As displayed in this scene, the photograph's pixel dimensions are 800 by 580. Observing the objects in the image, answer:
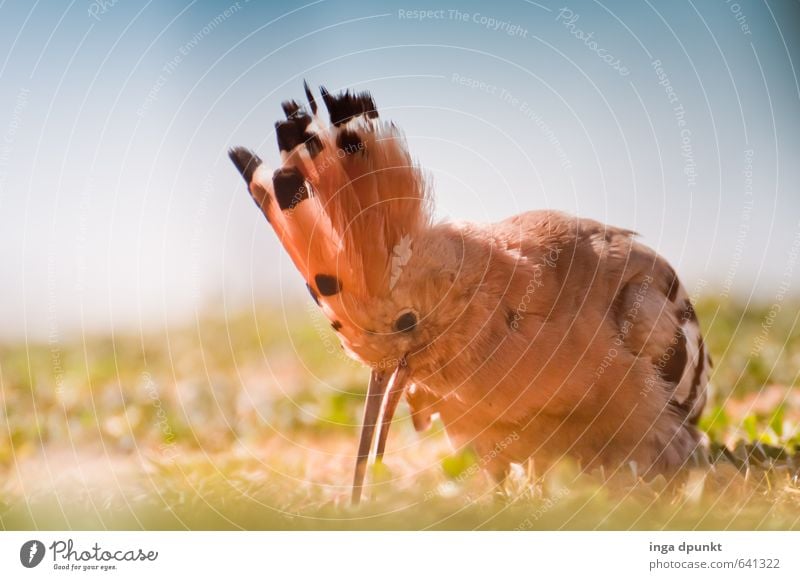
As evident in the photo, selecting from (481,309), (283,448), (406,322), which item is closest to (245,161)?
(406,322)

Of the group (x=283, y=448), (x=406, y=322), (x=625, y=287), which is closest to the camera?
(x=406, y=322)

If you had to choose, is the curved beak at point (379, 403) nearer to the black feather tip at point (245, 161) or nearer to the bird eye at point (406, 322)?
the bird eye at point (406, 322)

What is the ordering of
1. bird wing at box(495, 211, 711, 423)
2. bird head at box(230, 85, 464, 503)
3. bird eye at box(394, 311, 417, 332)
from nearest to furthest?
bird head at box(230, 85, 464, 503)
bird eye at box(394, 311, 417, 332)
bird wing at box(495, 211, 711, 423)

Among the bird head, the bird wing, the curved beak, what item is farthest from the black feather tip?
the bird wing

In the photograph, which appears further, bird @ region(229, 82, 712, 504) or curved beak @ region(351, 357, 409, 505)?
curved beak @ region(351, 357, 409, 505)

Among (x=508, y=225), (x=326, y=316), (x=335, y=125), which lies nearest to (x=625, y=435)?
(x=508, y=225)

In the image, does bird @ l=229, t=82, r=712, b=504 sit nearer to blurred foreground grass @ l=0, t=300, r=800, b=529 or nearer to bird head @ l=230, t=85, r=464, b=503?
bird head @ l=230, t=85, r=464, b=503

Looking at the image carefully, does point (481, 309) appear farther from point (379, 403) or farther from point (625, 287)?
point (625, 287)
